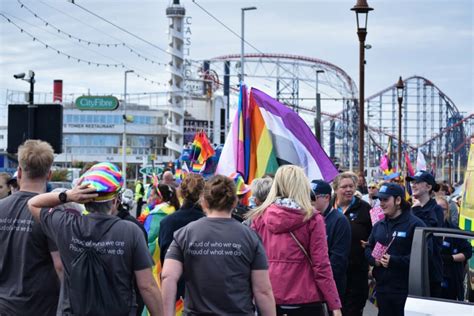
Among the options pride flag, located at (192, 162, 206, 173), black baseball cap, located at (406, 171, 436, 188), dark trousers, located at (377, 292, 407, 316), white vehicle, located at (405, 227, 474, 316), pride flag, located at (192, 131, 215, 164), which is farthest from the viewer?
pride flag, located at (192, 131, 215, 164)

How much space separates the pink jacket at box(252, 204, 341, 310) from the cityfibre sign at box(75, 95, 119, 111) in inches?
2791

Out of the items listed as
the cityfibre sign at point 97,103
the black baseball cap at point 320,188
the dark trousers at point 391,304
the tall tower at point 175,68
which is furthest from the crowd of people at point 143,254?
the tall tower at point 175,68

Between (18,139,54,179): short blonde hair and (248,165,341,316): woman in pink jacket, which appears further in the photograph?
(248,165,341,316): woman in pink jacket

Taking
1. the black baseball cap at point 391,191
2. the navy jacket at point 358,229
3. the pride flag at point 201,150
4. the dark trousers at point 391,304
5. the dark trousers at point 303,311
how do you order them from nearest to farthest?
the dark trousers at point 303,311
the dark trousers at point 391,304
the black baseball cap at point 391,191
the navy jacket at point 358,229
the pride flag at point 201,150

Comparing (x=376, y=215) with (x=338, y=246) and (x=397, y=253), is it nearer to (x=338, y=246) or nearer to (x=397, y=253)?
(x=397, y=253)

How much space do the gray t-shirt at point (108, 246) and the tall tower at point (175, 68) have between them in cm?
8664

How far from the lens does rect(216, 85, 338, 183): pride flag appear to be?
10.6 m

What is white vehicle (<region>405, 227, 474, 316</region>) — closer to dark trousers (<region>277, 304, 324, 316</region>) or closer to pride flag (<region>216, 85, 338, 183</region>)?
dark trousers (<region>277, 304, 324, 316</region>)

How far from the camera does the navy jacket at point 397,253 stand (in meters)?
7.64

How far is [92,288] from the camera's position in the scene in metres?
4.64

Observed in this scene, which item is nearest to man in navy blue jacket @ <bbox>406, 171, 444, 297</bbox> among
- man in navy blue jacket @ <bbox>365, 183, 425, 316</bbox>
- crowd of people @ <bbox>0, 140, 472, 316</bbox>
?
man in navy blue jacket @ <bbox>365, 183, 425, 316</bbox>

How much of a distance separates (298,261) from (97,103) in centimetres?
7746

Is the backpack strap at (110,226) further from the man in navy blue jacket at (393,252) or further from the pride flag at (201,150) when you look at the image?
the pride flag at (201,150)

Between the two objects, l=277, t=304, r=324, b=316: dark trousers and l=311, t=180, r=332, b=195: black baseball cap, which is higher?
l=311, t=180, r=332, b=195: black baseball cap
